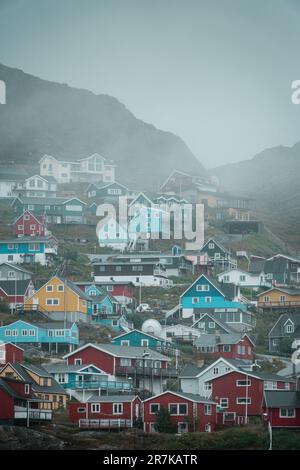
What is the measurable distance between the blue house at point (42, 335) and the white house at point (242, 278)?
1546cm

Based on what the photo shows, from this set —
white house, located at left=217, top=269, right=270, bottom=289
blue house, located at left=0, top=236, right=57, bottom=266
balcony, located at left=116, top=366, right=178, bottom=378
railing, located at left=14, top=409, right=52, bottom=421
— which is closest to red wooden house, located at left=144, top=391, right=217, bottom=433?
railing, located at left=14, top=409, right=52, bottom=421

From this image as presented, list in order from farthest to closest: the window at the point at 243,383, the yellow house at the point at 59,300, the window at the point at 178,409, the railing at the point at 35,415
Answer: the yellow house at the point at 59,300, the window at the point at 243,383, the window at the point at 178,409, the railing at the point at 35,415

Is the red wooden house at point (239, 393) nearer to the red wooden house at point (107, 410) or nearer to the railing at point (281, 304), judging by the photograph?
the red wooden house at point (107, 410)

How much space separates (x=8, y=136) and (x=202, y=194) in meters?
24.0

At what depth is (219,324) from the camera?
53.5 m

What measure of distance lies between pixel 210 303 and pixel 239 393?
56.0 ft

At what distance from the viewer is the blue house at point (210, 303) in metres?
56.7

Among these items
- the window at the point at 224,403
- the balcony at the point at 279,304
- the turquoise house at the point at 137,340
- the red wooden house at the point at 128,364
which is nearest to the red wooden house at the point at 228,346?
the turquoise house at the point at 137,340

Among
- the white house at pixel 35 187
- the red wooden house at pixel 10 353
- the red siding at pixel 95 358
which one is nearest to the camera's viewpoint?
the red siding at pixel 95 358

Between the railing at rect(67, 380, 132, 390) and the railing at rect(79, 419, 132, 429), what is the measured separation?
433cm

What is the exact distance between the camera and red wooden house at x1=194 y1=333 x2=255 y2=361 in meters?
48.1

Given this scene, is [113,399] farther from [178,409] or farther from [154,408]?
[178,409]

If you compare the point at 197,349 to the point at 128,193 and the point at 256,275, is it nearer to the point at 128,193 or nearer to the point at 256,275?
the point at 256,275
